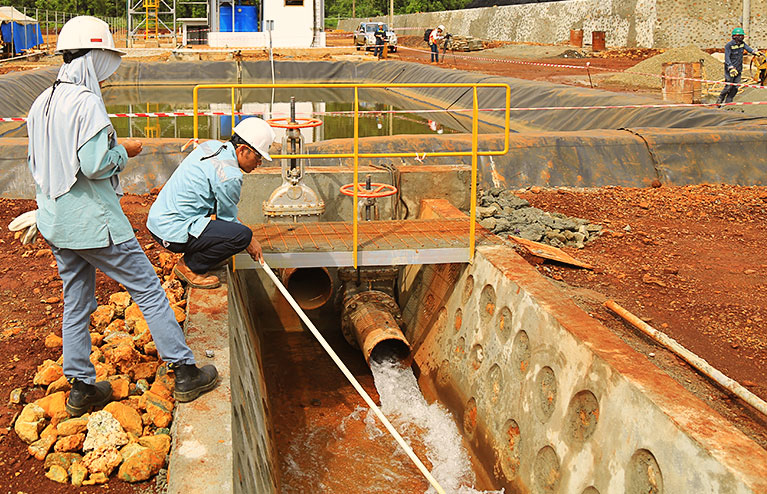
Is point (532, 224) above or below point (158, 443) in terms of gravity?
above

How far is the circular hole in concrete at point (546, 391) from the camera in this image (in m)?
5.00

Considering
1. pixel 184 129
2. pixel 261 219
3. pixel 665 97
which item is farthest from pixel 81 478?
pixel 184 129

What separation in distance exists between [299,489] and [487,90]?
17.1 meters

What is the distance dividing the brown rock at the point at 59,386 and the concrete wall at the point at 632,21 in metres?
31.4

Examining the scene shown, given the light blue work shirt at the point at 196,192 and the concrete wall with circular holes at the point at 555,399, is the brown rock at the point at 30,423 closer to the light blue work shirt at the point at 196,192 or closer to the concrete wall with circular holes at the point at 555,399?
the light blue work shirt at the point at 196,192

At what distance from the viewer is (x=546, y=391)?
5.12 m

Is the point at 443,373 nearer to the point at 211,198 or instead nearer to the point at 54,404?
the point at 211,198

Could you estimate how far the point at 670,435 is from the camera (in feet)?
12.1

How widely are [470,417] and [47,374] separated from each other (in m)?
3.42

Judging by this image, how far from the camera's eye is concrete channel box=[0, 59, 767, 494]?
12.1ft

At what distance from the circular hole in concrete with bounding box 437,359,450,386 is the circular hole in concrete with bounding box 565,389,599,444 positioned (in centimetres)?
229

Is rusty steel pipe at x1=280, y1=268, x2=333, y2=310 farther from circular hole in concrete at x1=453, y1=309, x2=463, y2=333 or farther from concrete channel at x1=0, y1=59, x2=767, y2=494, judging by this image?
circular hole in concrete at x1=453, y1=309, x2=463, y2=333

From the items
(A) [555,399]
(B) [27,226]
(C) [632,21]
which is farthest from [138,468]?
(C) [632,21]

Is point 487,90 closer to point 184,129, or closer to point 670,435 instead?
point 184,129
